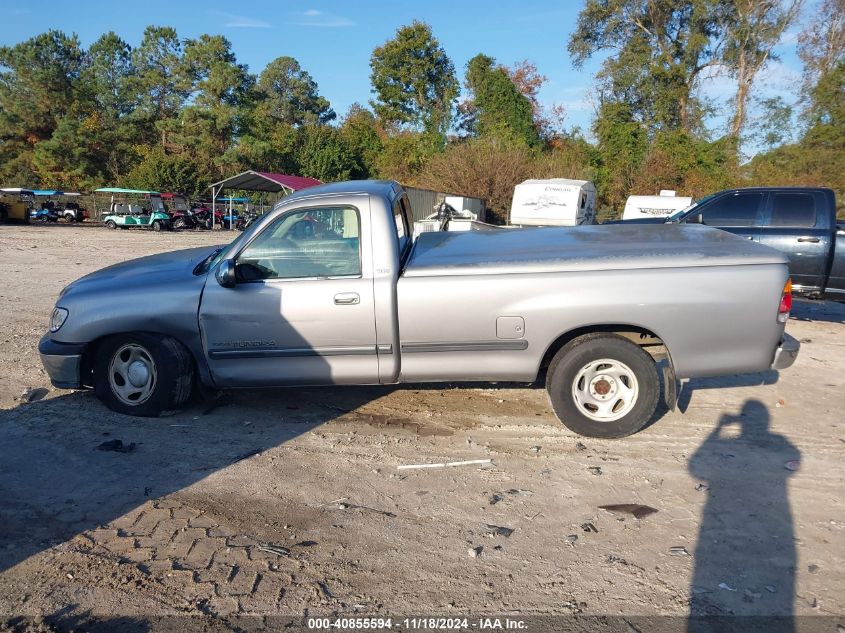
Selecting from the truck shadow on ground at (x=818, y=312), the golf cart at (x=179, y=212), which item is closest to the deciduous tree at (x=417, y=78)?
the golf cart at (x=179, y=212)

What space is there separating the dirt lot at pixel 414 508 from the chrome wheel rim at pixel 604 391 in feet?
0.75

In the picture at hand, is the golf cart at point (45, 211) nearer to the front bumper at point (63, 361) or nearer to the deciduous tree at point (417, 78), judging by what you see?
the deciduous tree at point (417, 78)

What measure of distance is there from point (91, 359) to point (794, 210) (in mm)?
8617

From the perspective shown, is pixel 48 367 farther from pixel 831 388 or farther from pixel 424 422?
pixel 831 388

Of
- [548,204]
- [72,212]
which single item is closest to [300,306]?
[548,204]

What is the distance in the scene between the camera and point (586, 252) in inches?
194

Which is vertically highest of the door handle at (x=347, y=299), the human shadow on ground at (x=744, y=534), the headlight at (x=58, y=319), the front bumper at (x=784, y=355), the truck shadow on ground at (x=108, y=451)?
the door handle at (x=347, y=299)

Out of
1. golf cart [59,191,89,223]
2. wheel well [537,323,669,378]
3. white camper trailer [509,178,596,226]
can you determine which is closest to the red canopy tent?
white camper trailer [509,178,596,226]

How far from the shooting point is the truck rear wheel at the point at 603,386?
4.80 meters

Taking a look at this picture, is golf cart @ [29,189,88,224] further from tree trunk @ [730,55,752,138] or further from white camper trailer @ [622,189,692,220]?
tree trunk @ [730,55,752,138]

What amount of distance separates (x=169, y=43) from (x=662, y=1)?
45841 millimetres

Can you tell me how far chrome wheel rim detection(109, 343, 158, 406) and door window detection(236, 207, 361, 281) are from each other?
1140 millimetres

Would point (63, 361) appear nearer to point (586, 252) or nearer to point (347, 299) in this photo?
point (347, 299)

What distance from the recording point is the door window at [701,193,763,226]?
30.5 ft
